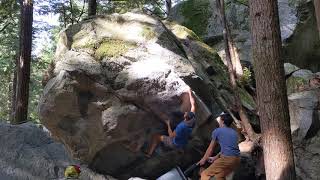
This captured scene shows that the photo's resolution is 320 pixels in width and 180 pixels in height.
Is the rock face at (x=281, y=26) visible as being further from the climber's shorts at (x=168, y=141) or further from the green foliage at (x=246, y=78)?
the climber's shorts at (x=168, y=141)

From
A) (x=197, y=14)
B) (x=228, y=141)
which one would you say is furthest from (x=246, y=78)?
(x=228, y=141)

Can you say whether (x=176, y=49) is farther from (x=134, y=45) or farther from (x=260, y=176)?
(x=260, y=176)

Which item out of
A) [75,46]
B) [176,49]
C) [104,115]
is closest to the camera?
[104,115]

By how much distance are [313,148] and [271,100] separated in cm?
467

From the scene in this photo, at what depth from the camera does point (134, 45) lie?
9656 mm

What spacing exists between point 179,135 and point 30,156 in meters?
3.39

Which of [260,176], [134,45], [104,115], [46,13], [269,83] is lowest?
[260,176]

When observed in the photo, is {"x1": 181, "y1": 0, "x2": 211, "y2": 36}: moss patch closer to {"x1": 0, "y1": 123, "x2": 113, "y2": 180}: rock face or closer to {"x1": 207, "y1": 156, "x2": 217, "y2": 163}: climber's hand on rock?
{"x1": 0, "y1": 123, "x2": 113, "y2": 180}: rock face

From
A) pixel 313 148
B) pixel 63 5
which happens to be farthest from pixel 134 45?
pixel 63 5

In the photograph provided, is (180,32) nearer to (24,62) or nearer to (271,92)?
(24,62)

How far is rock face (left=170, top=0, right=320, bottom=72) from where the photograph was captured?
15.7 metres

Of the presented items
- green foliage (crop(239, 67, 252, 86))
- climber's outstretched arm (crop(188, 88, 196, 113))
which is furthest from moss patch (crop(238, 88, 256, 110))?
climber's outstretched arm (crop(188, 88, 196, 113))

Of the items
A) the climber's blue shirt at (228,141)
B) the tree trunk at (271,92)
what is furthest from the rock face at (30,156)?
the tree trunk at (271,92)

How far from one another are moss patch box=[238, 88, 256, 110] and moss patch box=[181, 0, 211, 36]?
185 inches
